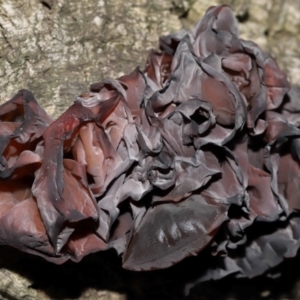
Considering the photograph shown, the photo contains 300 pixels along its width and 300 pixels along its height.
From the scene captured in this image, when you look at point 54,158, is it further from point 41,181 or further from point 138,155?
point 138,155

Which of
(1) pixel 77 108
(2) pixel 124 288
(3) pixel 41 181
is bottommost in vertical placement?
(2) pixel 124 288

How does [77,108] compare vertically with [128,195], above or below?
above

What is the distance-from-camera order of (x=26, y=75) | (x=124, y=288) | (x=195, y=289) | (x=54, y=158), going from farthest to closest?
(x=195, y=289)
(x=124, y=288)
(x=26, y=75)
(x=54, y=158)

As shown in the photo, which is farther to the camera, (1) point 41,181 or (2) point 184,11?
(2) point 184,11

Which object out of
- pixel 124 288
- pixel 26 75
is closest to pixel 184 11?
pixel 26 75

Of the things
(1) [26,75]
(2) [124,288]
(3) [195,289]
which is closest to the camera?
(1) [26,75]

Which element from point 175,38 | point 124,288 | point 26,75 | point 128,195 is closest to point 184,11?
point 175,38
